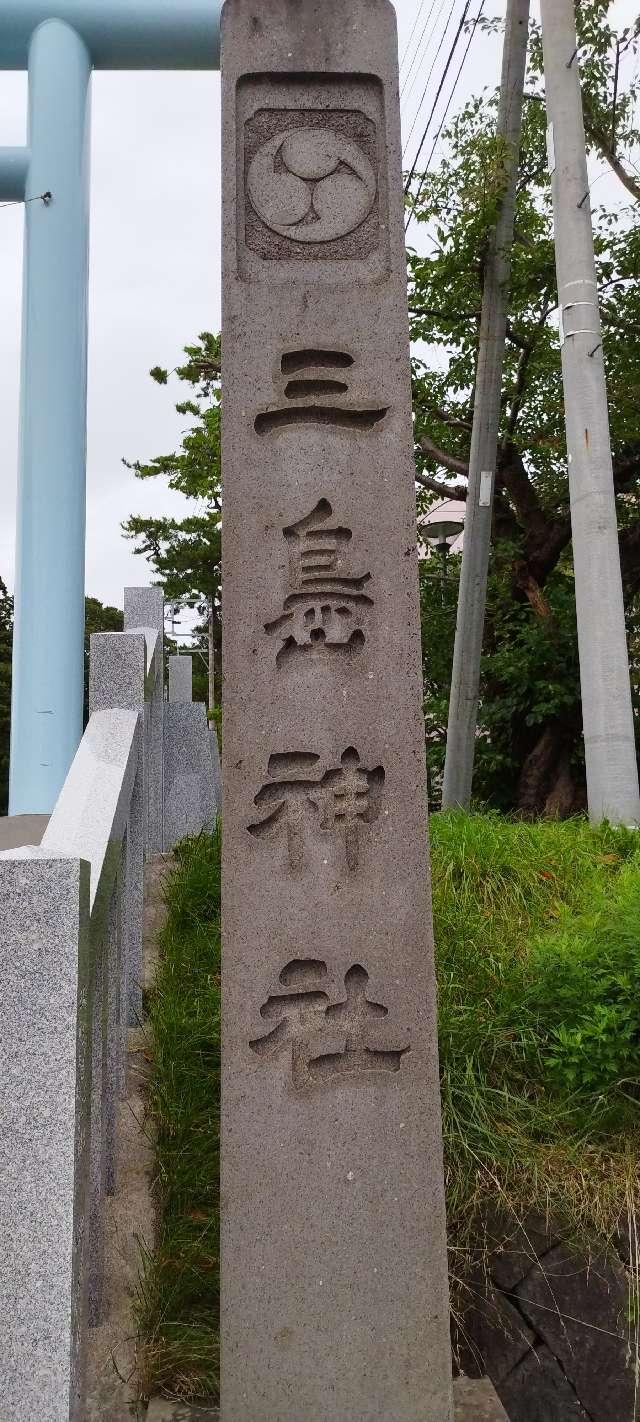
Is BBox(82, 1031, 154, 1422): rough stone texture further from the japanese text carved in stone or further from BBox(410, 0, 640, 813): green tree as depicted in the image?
BBox(410, 0, 640, 813): green tree

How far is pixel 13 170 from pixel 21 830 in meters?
4.34

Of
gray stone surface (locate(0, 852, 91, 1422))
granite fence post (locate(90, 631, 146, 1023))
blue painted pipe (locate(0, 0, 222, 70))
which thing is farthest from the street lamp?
gray stone surface (locate(0, 852, 91, 1422))

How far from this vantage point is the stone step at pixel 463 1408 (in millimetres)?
2635

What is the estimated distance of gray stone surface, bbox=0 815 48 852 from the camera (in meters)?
5.11

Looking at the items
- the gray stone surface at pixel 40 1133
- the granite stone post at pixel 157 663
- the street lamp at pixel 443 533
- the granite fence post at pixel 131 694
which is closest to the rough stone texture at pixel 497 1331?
the gray stone surface at pixel 40 1133

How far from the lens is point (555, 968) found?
343 centimetres

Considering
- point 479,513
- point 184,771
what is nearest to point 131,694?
point 184,771

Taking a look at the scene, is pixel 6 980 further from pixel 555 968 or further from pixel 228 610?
pixel 555 968

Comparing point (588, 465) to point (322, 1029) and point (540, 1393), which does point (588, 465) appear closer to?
point (322, 1029)

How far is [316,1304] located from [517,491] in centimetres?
960

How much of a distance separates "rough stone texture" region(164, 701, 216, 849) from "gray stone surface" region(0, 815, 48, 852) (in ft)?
3.66

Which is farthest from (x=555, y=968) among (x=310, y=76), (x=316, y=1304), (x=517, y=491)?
(x=517, y=491)

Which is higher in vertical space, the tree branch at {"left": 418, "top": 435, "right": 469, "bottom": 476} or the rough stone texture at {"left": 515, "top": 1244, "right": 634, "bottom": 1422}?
the tree branch at {"left": 418, "top": 435, "right": 469, "bottom": 476}

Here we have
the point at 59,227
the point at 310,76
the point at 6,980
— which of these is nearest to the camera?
the point at 6,980
